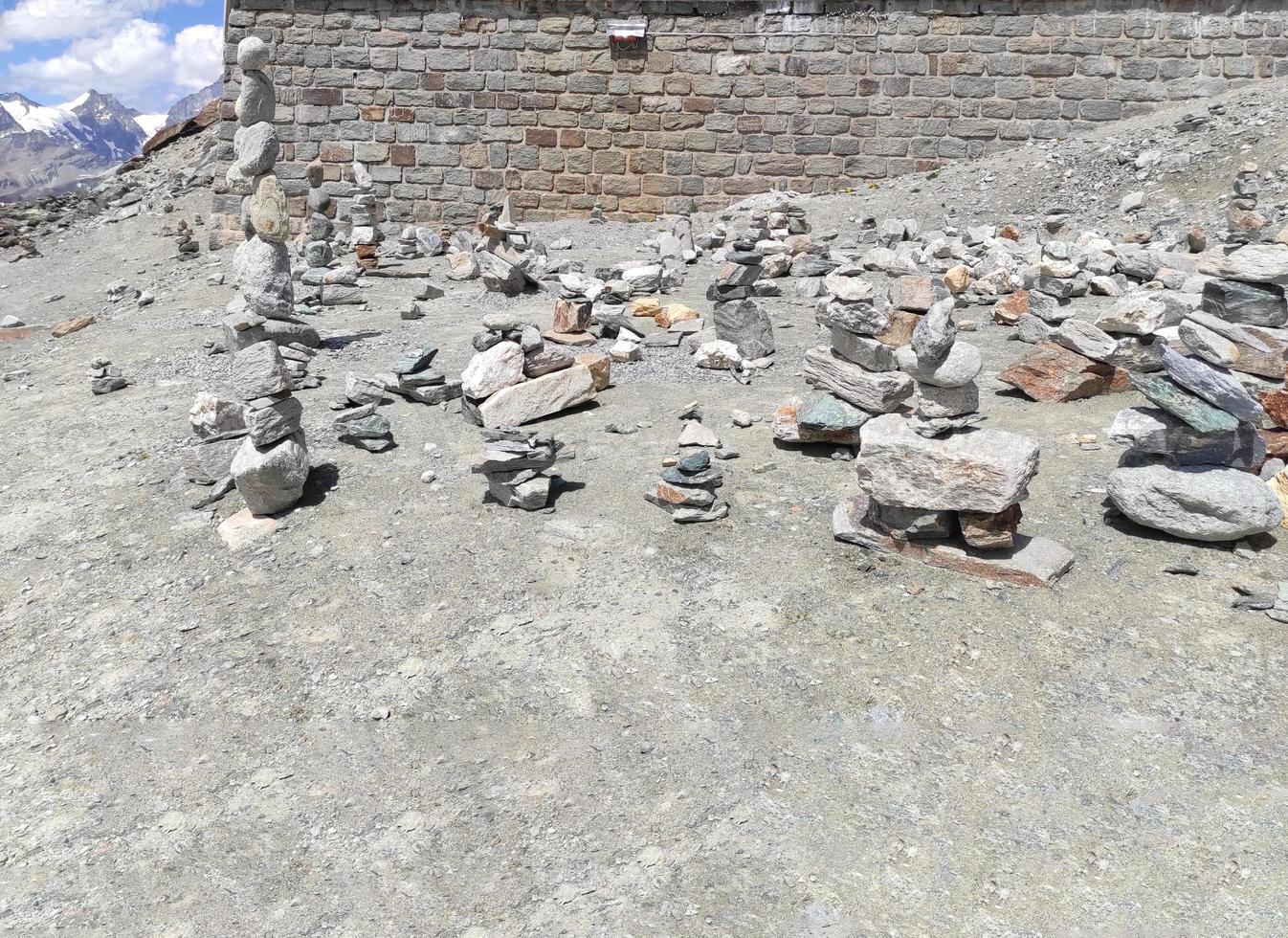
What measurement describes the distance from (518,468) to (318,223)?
9111mm

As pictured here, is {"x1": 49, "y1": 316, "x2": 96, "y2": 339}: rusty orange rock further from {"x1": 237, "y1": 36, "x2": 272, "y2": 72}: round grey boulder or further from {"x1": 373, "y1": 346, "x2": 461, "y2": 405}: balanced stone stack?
{"x1": 373, "y1": 346, "x2": 461, "y2": 405}: balanced stone stack

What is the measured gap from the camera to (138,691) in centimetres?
429

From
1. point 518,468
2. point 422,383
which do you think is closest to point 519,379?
point 422,383

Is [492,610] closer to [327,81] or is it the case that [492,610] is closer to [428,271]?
[428,271]

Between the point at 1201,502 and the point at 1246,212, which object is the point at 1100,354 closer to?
the point at 1201,502

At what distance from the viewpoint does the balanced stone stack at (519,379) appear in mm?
6582

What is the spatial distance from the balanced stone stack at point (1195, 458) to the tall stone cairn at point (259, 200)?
20.8 ft

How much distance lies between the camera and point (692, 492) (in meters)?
5.14

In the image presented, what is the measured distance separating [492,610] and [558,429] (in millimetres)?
2190

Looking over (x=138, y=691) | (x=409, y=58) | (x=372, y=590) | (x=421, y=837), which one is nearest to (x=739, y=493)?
(x=372, y=590)

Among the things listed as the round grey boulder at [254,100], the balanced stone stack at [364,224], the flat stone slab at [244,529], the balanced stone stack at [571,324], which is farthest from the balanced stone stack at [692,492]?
the balanced stone stack at [364,224]

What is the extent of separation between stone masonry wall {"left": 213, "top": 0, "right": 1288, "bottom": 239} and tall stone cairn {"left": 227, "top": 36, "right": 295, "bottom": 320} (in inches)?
235

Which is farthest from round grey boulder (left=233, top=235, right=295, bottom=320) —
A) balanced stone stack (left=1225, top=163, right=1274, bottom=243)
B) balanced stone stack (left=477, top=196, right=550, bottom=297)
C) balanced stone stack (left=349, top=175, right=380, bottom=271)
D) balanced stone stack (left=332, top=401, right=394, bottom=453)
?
balanced stone stack (left=1225, top=163, right=1274, bottom=243)

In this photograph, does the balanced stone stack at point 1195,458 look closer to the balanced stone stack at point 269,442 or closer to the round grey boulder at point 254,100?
the balanced stone stack at point 269,442
